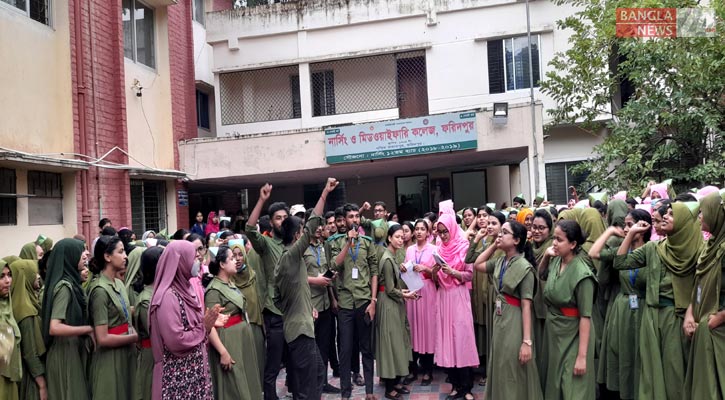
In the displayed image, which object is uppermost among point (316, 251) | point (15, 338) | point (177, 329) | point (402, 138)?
point (402, 138)

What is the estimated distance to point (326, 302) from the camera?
19.3ft

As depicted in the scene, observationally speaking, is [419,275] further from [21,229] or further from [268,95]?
[268,95]

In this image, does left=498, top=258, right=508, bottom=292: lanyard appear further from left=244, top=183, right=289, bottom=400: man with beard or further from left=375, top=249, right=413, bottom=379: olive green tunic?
left=244, top=183, right=289, bottom=400: man with beard

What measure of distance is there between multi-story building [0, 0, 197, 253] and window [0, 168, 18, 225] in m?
0.02

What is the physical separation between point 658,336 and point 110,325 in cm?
414

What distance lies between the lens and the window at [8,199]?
827 cm

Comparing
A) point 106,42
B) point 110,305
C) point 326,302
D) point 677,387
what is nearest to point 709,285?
point 677,387

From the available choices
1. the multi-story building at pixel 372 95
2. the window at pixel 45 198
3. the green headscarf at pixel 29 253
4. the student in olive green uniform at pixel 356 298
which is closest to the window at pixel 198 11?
the multi-story building at pixel 372 95

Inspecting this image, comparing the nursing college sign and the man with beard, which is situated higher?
the nursing college sign

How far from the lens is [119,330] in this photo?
413 cm

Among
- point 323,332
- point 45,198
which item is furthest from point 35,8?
point 323,332

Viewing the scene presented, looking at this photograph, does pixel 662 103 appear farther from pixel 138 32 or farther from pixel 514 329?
pixel 138 32

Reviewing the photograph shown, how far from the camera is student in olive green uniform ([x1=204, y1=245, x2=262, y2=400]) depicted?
4.26 metres

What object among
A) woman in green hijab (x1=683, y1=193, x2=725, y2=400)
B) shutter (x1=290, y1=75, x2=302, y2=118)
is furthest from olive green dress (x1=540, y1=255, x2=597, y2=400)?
shutter (x1=290, y1=75, x2=302, y2=118)
